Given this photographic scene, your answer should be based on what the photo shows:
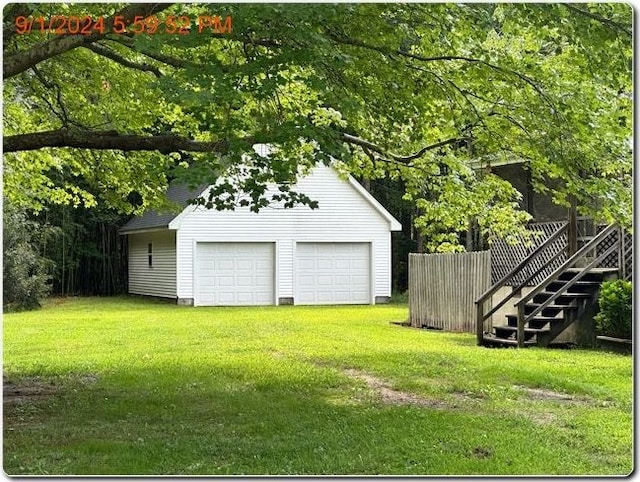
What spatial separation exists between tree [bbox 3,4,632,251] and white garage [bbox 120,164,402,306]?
8.72ft

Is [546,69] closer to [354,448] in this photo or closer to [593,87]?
[593,87]

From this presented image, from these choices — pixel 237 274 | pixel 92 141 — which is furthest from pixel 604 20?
pixel 237 274

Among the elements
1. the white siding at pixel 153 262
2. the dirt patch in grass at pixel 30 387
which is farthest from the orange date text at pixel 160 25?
the white siding at pixel 153 262

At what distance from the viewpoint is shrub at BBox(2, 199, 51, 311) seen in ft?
47.8

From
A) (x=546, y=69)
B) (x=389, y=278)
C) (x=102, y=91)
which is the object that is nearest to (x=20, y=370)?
(x=102, y=91)

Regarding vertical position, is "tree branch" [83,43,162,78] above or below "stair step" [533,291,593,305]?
above

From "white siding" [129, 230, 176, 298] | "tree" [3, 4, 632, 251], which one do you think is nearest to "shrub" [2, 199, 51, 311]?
"white siding" [129, 230, 176, 298]

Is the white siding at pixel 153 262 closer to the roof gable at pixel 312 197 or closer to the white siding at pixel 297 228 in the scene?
the roof gable at pixel 312 197

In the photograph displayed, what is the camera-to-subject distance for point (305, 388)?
23.8ft

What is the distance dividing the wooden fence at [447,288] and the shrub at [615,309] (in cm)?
272

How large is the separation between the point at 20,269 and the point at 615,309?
10.8 meters

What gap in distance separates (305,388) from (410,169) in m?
2.37

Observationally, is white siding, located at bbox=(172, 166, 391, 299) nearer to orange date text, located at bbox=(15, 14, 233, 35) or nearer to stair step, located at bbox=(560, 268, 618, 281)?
stair step, located at bbox=(560, 268, 618, 281)

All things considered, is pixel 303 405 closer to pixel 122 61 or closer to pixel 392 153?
pixel 392 153
